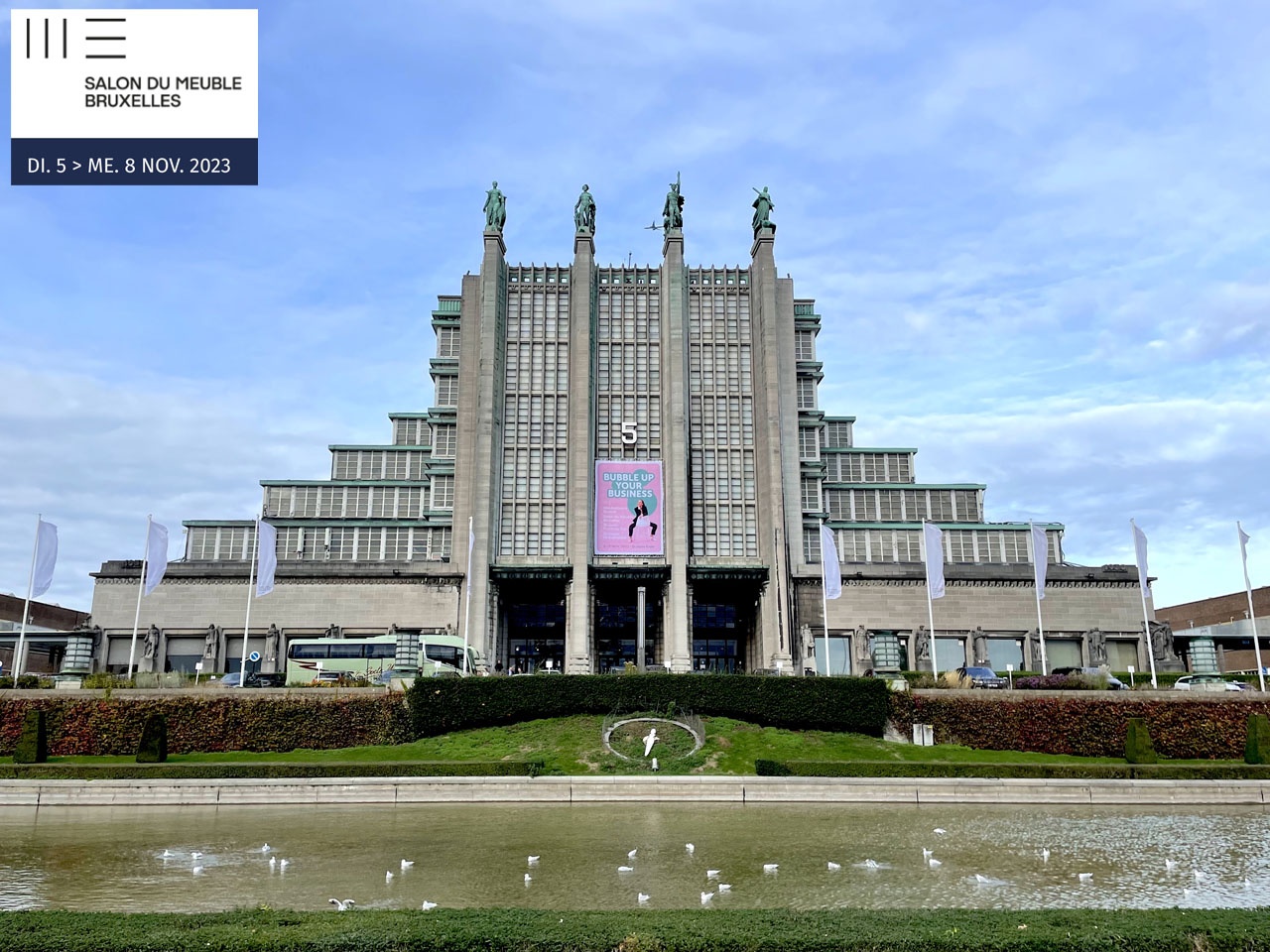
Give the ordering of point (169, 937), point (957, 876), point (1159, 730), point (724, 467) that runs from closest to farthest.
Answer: point (169, 937)
point (957, 876)
point (1159, 730)
point (724, 467)

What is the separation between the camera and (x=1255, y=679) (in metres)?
58.2

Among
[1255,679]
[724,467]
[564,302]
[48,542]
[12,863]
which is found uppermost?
[564,302]

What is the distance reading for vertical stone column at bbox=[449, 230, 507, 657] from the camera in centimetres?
7281

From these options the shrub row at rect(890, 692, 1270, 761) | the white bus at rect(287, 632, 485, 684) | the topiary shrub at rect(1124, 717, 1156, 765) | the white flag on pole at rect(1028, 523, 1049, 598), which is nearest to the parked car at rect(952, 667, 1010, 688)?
the shrub row at rect(890, 692, 1270, 761)

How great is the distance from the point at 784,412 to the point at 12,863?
6533 centimetres

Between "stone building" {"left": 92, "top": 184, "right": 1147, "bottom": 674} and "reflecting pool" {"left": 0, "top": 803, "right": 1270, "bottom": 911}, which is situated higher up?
"stone building" {"left": 92, "top": 184, "right": 1147, "bottom": 674}

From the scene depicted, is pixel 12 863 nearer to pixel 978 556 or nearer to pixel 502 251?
pixel 502 251

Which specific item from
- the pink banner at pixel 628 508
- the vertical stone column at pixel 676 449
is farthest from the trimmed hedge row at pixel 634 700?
the pink banner at pixel 628 508

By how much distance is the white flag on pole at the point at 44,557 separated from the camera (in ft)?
169

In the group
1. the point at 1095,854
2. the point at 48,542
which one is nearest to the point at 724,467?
the point at 48,542

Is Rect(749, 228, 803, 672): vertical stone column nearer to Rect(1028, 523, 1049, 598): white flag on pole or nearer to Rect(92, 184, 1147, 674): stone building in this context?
Rect(92, 184, 1147, 674): stone building

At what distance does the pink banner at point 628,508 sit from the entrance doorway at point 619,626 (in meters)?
6.27

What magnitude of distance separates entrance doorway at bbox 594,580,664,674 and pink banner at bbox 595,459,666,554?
627 cm

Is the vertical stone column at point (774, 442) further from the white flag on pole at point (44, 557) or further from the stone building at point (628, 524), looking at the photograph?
the white flag on pole at point (44, 557)
